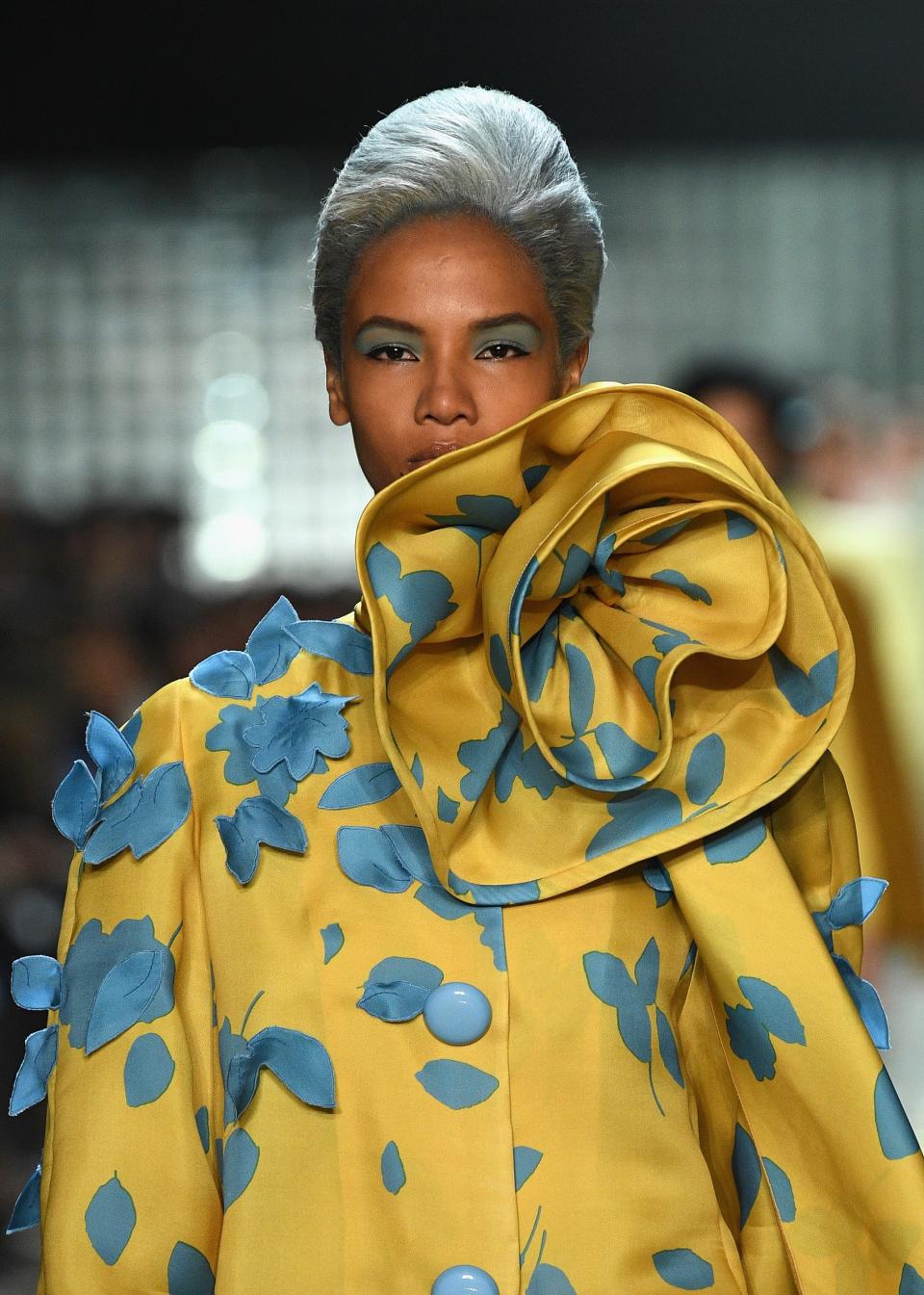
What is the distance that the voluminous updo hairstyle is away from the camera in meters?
1.22

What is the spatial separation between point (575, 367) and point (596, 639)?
204mm

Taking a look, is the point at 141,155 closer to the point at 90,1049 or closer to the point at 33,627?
the point at 33,627

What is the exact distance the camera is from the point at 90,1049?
1.14m

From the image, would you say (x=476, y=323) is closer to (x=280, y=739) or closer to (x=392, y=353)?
(x=392, y=353)

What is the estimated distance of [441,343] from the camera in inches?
46.7

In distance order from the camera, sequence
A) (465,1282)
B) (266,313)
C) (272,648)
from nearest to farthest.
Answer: (465,1282) < (272,648) < (266,313)

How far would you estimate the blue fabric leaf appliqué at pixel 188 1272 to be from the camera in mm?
1108

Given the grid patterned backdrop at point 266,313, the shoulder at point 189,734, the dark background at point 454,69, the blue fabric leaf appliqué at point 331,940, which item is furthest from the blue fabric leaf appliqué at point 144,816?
the grid patterned backdrop at point 266,313

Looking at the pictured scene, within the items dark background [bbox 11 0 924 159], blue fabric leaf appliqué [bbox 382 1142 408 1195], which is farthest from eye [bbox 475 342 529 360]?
dark background [bbox 11 0 924 159]

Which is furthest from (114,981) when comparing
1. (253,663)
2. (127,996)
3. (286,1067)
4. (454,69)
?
(454,69)

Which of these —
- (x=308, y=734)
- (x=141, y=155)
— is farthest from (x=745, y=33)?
(x=308, y=734)

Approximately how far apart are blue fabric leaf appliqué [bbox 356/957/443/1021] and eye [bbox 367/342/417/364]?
14.0 inches

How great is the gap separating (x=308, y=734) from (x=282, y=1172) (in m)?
0.26

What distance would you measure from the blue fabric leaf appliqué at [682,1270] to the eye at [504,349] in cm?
52
